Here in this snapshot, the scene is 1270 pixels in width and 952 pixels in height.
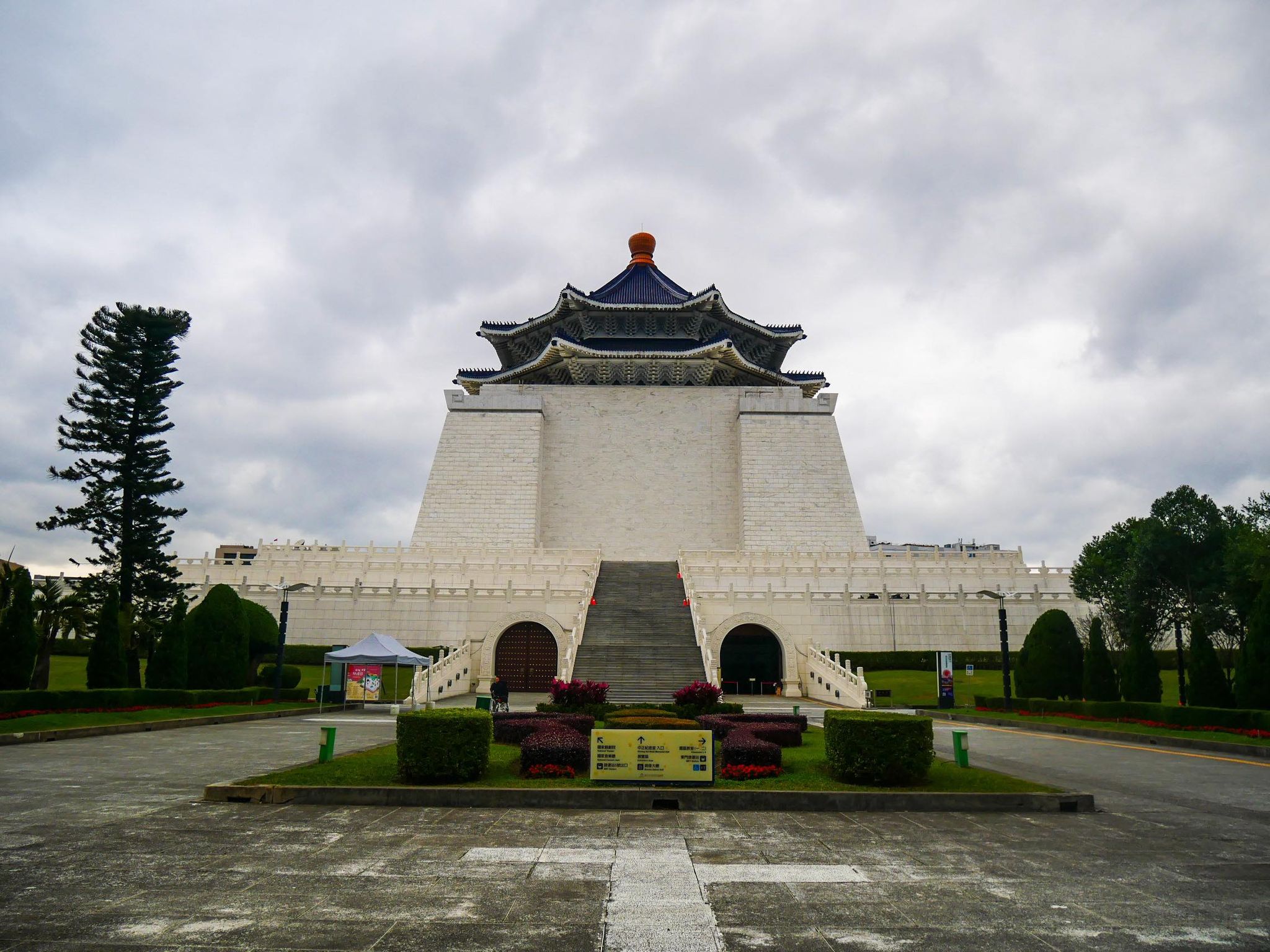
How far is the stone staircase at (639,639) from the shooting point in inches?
885

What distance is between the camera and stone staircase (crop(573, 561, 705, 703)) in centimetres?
2248

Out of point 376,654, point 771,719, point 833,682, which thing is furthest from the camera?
point 833,682

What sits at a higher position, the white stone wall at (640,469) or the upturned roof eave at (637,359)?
the upturned roof eave at (637,359)

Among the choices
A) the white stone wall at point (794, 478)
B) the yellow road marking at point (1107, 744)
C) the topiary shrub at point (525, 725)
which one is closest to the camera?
the topiary shrub at point (525, 725)

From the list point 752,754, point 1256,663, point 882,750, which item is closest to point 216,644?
point 752,754

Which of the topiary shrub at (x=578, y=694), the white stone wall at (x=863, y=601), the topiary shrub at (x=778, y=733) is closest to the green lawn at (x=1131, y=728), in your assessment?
the topiary shrub at (x=778, y=733)

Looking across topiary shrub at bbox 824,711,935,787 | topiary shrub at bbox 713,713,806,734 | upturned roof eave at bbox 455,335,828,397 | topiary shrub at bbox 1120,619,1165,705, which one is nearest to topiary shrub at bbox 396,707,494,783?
topiary shrub at bbox 824,711,935,787

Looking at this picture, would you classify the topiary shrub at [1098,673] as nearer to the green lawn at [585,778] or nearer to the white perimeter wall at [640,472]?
the green lawn at [585,778]

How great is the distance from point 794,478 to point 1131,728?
26514mm

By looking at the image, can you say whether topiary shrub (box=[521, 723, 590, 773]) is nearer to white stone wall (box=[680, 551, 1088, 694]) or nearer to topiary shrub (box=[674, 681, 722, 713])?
topiary shrub (box=[674, 681, 722, 713])

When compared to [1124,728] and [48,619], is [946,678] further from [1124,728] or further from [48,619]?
[48,619]

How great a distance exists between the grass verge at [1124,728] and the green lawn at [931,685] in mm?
2603

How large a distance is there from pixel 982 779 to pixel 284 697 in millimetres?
19360

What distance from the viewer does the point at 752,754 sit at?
32.5 ft
